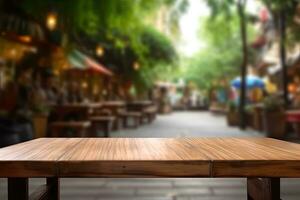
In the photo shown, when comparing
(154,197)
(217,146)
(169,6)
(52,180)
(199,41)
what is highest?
(199,41)

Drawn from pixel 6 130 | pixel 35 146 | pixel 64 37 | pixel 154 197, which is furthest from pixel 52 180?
pixel 64 37

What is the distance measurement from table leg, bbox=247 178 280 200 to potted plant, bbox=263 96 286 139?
9.35m

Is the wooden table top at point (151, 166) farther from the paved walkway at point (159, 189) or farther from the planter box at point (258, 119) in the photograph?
the planter box at point (258, 119)

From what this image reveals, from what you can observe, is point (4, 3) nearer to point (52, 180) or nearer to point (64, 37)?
point (64, 37)

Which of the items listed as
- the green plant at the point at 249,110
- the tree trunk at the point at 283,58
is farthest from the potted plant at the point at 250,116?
the tree trunk at the point at 283,58

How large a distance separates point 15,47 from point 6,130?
489 centimetres

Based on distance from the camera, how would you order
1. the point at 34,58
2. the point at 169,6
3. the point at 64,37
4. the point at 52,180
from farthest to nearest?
the point at 169,6
the point at 34,58
the point at 64,37
the point at 52,180

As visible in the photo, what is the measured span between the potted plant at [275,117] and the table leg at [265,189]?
9355 millimetres

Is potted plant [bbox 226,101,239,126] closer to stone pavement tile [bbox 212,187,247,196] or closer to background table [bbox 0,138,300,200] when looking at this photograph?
stone pavement tile [bbox 212,187,247,196]

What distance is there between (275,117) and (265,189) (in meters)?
9.73

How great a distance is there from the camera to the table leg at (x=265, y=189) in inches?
96.9

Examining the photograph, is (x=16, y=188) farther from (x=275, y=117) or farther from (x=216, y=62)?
(x=216, y=62)

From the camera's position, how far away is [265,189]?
8.32 ft

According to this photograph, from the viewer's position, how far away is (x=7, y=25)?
28.2 ft
